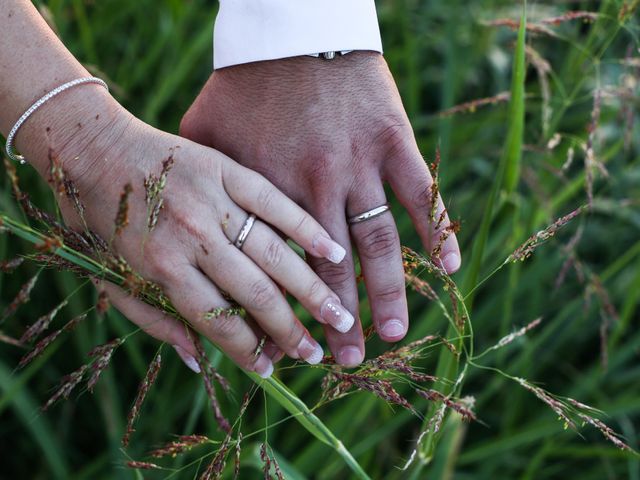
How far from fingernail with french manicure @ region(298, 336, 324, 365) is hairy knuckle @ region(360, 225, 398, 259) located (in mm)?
170

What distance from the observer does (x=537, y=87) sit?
2.33m

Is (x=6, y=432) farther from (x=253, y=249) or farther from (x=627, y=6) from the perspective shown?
(x=627, y=6)

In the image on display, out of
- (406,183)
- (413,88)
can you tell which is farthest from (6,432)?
(413,88)

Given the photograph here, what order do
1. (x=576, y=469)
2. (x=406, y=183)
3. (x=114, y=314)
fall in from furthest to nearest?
1. (x=576, y=469)
2. (x=114, y=314)
3. (x=406, y=183)

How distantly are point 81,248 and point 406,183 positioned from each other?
20.8 inches

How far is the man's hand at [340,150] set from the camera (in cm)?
113

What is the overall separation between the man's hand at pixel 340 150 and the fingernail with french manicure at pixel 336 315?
0.12 ft

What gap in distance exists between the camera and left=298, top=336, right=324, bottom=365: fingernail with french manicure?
1.08 m

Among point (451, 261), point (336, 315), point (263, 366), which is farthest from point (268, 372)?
point (451, 261)

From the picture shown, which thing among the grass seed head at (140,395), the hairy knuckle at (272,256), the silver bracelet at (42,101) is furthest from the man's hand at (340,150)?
the grass seed head at (140,395)

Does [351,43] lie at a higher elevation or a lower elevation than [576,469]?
higher

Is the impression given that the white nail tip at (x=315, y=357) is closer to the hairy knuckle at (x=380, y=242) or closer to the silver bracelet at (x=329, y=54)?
the hairy knuckle at (x=380, y=242)

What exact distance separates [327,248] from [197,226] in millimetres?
196

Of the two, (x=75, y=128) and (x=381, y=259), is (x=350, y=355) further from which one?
(x=75, y=128)
